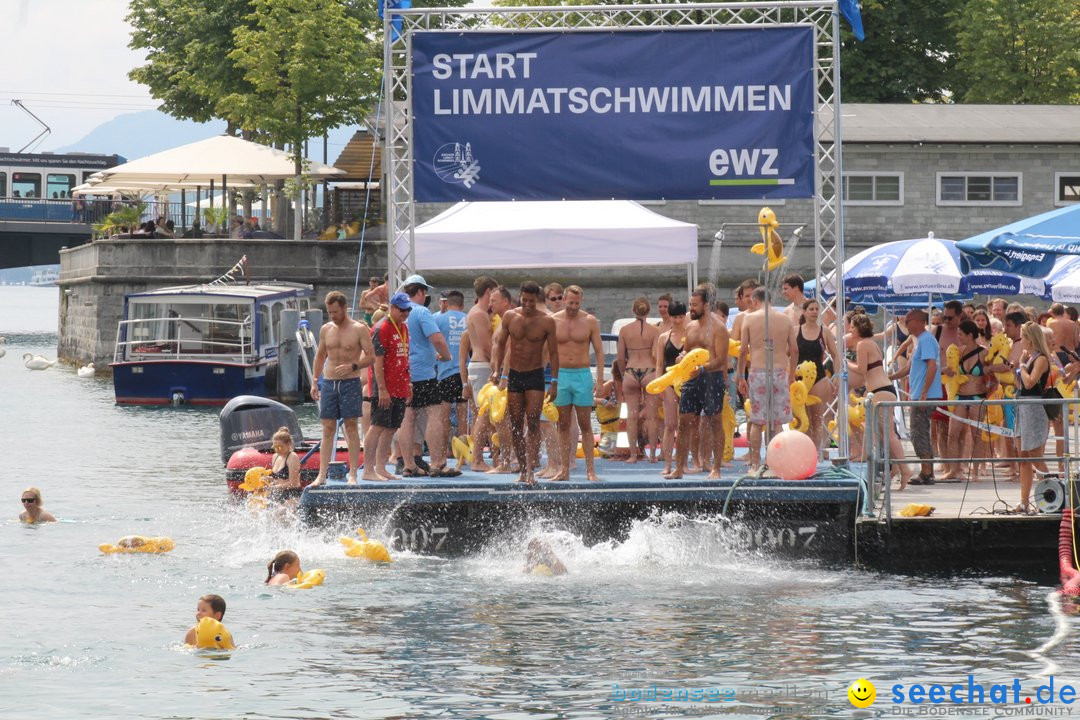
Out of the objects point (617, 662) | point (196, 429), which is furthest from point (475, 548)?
point (196, 429)

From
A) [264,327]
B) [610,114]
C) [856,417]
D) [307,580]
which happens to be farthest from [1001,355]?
[264,327]

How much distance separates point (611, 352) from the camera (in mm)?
30109

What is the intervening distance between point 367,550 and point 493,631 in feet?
8.24

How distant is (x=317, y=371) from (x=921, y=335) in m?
6.52

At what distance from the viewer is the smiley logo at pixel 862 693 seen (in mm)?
9750

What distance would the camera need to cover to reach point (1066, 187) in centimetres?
4441

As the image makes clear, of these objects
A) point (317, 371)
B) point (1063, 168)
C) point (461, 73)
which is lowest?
point (317, 371)

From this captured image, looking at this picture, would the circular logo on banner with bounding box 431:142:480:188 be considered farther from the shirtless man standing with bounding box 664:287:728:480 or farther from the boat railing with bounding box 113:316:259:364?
the boat railing with bounding box 113:316:259:364

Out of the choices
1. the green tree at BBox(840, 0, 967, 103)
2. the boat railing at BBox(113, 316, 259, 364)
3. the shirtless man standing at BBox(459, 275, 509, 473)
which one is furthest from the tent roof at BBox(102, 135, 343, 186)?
the shirtless man standing at BBox(459, 275, 509, 473)

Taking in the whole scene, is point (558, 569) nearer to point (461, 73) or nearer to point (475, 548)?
point (475, 548)

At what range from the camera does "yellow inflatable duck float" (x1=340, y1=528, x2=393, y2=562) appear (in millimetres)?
13898

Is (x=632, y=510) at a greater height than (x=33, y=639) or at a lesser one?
greater

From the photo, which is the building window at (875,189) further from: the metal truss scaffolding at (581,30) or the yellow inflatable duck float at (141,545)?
the yellow inflatable duck float at (141,545)
